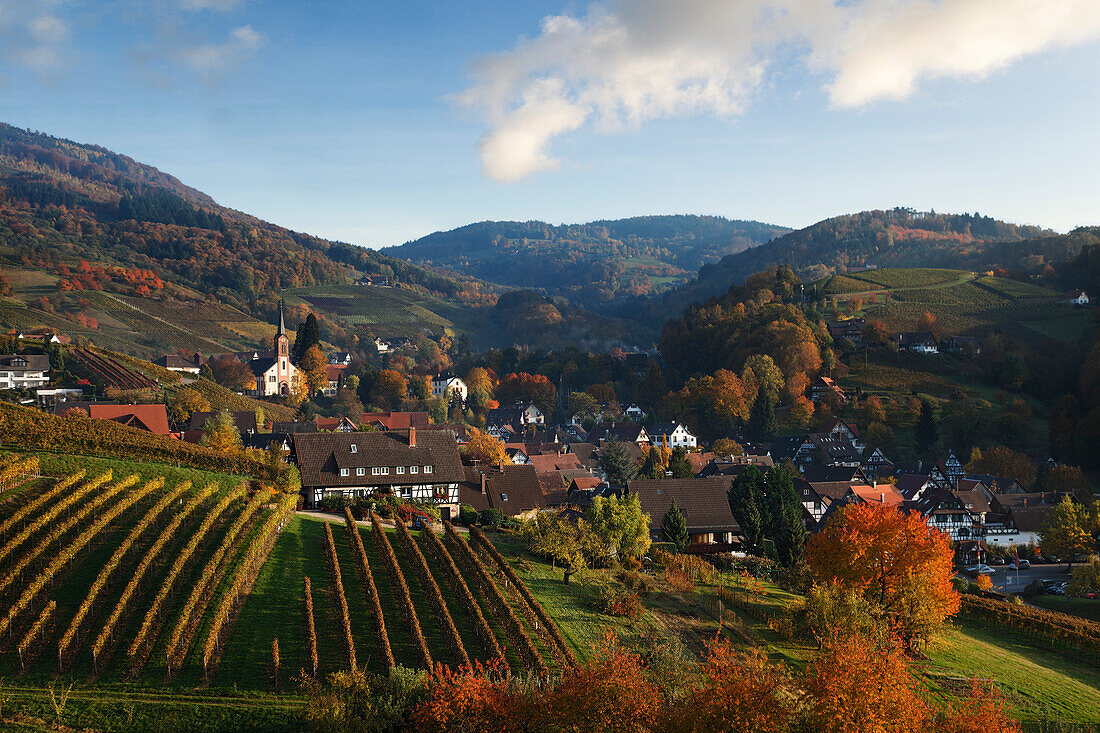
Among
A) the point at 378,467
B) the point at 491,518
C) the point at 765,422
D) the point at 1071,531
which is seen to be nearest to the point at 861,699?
the point at 491,518

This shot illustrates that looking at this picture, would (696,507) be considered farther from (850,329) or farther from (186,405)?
(850,329)

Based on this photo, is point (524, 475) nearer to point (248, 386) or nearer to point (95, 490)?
point (95, 490)

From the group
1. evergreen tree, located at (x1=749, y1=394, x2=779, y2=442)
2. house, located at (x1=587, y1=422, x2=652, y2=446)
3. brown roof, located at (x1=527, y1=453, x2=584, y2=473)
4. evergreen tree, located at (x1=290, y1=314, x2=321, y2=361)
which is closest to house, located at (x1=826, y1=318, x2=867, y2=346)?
evergreen tree, located at (x1=749, y1=394, x2=779, y2=442)

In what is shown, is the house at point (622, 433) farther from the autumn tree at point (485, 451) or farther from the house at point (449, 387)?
the house at point (449, 387)

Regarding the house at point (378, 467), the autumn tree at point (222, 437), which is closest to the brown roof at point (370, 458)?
the house at point (378, 467)

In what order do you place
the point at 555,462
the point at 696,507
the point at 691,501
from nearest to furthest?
the point at 696,507 < the point at 691,501 < the point at 555,462

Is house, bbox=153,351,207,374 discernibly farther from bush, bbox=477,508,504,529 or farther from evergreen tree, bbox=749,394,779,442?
bush, bbox=477,508,504,529

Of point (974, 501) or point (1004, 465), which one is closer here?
point (974, 501)
